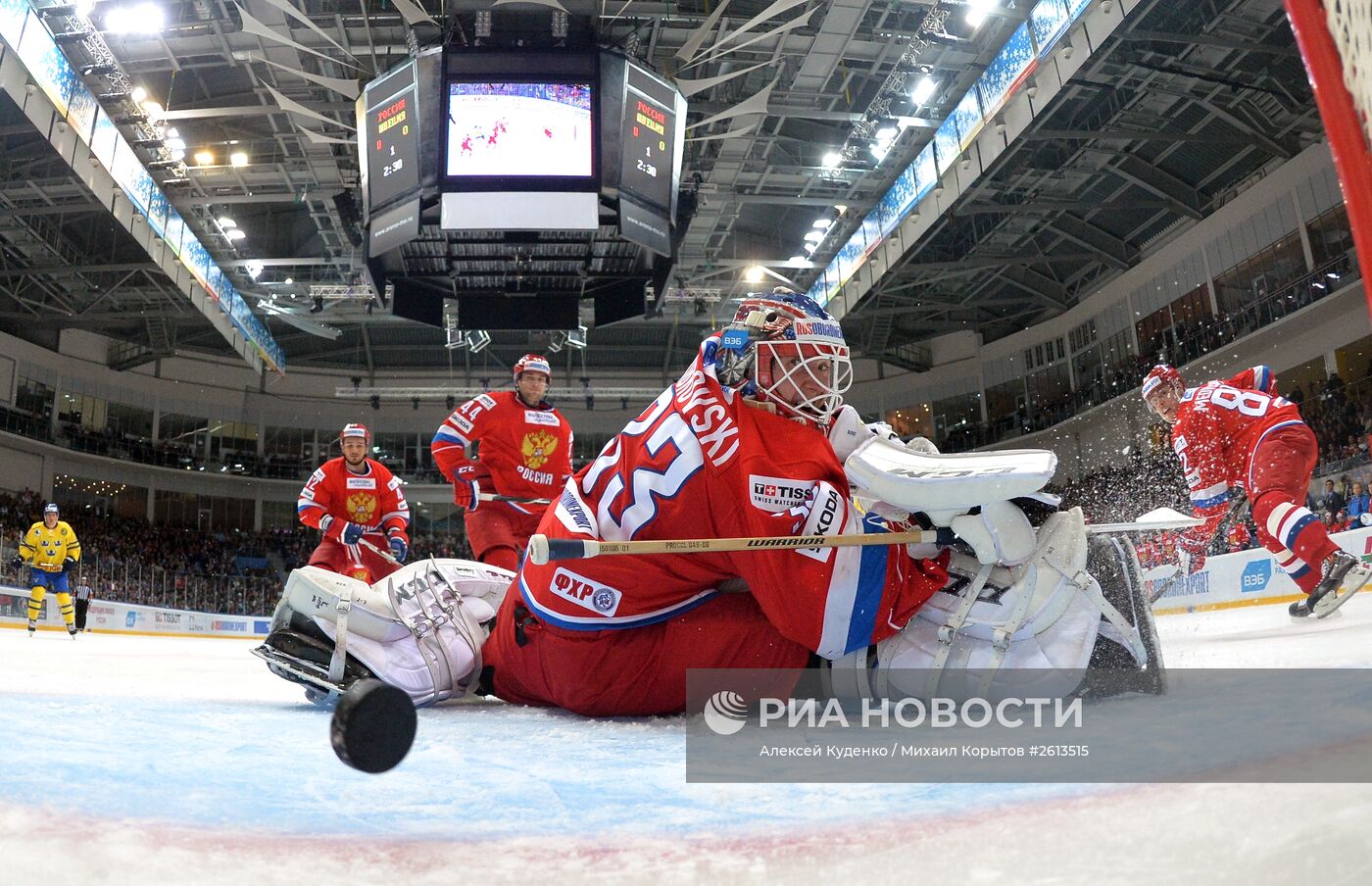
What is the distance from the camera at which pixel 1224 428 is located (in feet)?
14.5

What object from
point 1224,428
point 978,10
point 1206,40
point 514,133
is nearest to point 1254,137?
point 1206,40

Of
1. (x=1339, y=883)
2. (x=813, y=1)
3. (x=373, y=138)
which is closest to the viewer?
(x=1339, y=883)

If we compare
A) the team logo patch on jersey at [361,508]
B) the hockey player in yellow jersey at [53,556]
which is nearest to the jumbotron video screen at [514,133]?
the team logo patch on jersey at [361,508]

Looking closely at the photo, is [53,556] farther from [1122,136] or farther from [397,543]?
[1122,136]

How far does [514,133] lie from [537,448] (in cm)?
434

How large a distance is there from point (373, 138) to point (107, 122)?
18.5ft

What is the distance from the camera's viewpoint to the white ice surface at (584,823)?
759 mm

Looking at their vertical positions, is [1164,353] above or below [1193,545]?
above

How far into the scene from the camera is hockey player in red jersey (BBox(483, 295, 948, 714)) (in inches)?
77.7

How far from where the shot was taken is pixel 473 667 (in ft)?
8.36

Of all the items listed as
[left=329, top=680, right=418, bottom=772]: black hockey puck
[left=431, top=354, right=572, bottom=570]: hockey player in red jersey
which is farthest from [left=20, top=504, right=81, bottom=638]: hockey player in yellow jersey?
[left=329, top=680, right=418, bottom=772]: black hockey puck

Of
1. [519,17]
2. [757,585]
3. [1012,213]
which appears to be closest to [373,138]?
[519,17]

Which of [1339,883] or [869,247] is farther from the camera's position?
[869,247]

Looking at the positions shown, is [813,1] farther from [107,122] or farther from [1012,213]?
[107,122]
